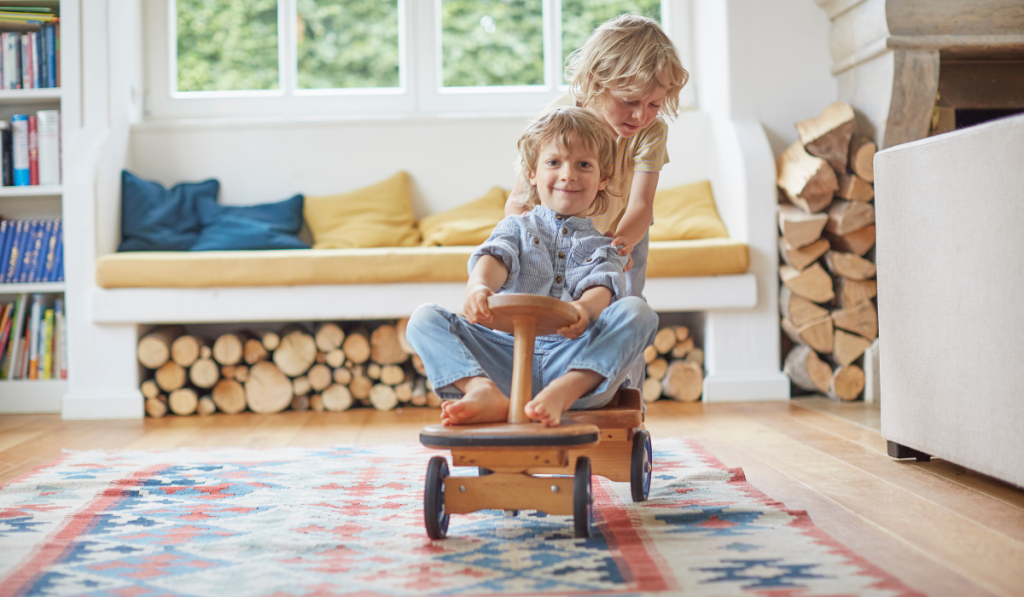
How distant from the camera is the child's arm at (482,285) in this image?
125 cm

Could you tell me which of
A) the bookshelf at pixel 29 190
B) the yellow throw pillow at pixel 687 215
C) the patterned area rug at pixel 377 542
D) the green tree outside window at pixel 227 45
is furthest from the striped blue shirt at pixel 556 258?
the green tree outside window at pixel 227 45

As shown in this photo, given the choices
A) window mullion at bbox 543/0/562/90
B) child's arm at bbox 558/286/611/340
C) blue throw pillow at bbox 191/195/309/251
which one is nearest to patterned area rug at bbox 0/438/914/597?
child's arm at bbox 558/286/611/340

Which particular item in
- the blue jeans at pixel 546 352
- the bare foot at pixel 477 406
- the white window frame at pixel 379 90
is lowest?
the bare foot at pixel 477 406

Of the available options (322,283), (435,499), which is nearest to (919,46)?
(322,283)

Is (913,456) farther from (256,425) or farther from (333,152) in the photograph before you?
(333,152)

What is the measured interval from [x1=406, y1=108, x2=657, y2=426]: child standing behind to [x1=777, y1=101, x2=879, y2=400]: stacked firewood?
150 cm

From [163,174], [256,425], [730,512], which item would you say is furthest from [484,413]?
[163,174]

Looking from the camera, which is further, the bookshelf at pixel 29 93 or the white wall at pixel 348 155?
the white wall at pixel 348 155

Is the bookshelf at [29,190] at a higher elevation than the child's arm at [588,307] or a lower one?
higher

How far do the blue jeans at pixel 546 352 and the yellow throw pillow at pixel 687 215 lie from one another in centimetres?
158

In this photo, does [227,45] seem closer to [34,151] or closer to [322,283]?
[34,151]

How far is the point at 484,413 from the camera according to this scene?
4.09ft

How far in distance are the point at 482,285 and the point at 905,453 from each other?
1.08 meters

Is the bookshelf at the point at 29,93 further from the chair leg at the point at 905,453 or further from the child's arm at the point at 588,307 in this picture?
the chair leg at the point at 905,453
